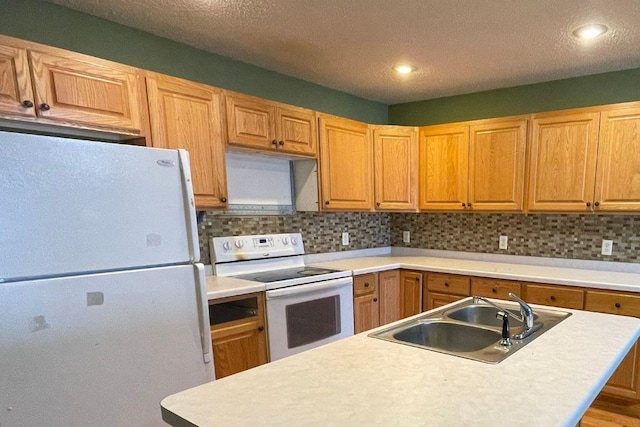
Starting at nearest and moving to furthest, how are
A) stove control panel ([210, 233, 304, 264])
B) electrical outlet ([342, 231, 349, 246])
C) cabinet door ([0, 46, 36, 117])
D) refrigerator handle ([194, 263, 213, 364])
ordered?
cabinet door ([0, 46, 36, 117]), refrigerator handle ([194, 263, 213, 364]), stove control panel ([210, 233, 304, 264]), electrical outlet ([342, 231, 349, 246])

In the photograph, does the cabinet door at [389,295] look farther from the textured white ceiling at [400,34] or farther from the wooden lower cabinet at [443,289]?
the textured white ceiling at [400,34]

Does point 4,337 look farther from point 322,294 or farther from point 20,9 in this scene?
point 322,294

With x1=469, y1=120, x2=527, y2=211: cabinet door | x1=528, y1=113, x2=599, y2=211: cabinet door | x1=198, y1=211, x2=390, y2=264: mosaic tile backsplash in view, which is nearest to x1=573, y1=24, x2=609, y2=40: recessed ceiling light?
x1=528, y1=113, x2=599, y2=211: cabinet door

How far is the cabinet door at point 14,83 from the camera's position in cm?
146

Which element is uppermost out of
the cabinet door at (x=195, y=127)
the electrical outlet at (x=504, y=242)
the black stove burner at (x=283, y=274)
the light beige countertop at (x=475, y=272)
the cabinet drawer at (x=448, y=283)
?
the cabinet door at (x=195, y=127)

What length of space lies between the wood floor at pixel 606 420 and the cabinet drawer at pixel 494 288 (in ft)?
2.65

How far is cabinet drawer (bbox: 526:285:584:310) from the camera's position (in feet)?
7.79

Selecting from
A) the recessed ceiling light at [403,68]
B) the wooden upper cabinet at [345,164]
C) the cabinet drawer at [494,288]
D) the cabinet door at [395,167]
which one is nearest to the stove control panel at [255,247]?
the wooden upper cabinet at [345,164]

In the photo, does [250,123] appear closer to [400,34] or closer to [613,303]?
[400,34]

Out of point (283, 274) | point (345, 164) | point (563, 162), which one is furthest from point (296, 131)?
point (563, 162)

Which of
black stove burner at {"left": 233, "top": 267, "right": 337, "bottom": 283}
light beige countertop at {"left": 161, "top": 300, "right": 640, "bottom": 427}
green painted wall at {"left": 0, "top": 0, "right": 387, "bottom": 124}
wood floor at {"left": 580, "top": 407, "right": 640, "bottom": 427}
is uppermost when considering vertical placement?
green painted wall at {"left": 0, "top": 0, "right": 387, "bottom": 124}

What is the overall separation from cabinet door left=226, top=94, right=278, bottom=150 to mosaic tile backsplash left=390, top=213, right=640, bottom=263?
1.86 meters

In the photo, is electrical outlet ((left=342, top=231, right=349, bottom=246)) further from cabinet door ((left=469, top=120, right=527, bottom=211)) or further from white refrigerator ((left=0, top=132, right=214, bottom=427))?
white refrigerator ((left=0, top=132, right=214, bottom=427))

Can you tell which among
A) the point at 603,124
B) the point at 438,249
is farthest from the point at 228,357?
the point at 603,124
